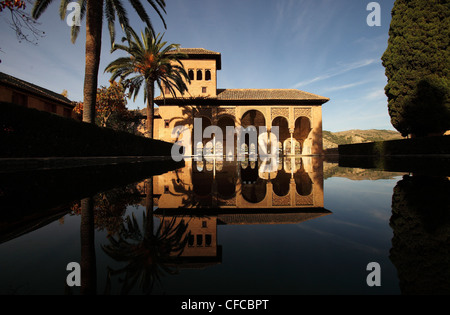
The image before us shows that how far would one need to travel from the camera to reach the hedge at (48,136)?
5309mm

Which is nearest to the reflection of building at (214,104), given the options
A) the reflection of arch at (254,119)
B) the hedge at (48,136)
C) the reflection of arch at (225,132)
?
the reflection of arch at (225,132)

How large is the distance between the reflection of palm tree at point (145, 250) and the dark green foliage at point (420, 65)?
57.6 ft

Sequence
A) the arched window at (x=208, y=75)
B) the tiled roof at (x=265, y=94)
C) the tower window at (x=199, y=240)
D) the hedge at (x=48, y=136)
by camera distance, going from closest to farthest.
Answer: the tower window at (x=199, y=240) < the hedge at (x=48, y=136) < the tiled roof at (x=265, y=94) < the arched window at (x=208, y=75)

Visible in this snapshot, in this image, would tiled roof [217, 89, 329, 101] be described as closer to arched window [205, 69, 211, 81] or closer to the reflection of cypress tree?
arched window [205, 69, 211, 81]

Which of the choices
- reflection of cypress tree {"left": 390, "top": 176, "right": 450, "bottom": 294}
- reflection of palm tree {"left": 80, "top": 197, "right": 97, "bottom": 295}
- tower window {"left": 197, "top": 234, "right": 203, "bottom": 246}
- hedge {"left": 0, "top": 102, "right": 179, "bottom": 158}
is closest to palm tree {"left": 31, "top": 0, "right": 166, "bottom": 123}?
hedge {"left": 0, "top": 102, "right": 179, "bottom": 158}

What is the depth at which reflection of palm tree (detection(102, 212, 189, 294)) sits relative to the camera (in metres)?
0.90

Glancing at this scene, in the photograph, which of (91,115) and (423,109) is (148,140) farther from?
(423,109)

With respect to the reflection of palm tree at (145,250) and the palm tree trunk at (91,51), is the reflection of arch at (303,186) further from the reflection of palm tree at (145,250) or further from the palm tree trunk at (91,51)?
the palm tree trunk at (91,51)

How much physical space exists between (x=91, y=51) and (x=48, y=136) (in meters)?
4.10

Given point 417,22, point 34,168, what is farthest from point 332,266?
point 417,22

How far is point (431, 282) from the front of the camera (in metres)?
0.85

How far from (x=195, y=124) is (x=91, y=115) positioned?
14.0 meters

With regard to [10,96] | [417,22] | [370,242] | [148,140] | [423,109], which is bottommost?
[370,242]

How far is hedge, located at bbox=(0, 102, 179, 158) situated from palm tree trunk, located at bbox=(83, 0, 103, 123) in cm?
103
